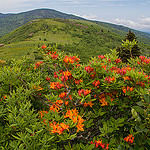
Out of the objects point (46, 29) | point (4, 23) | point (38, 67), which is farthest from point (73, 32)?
point (4, 23)

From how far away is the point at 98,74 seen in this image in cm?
195

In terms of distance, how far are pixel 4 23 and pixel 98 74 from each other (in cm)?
20639

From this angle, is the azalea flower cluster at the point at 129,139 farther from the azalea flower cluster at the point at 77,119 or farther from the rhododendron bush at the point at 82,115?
the azalea flower cluster at the point at 77,119

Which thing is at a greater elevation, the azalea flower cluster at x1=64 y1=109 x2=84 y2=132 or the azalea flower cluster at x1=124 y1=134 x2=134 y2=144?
the azalea flower cluster at x1=64 y1=109 x2=84 y2=132

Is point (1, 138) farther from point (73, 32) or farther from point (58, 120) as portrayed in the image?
point (73, 32)

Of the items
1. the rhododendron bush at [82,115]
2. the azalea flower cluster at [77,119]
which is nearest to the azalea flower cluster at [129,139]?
the rhododendron bush at [82,115]

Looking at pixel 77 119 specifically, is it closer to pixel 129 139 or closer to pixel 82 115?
pixel 82 115

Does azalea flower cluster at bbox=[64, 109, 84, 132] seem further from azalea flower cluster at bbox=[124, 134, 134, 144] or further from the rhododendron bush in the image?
azalea flower cluster at bbox=[124, 134, 134, 144]

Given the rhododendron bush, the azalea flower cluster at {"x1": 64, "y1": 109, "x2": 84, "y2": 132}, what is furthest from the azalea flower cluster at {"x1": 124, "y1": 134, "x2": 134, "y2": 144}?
the azalea flower cluster at {"x1": 64, "y1": 109, "x2": 84, "y2": 132}

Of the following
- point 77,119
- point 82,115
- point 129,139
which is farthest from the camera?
point 82,115

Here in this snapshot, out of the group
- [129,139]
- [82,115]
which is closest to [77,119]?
[82,115]

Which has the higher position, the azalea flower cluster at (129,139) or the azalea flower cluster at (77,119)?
the azalea flower cluster at (77,119)

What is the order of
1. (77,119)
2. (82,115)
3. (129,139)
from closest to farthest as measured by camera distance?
1. (129,139)
2. (77,119)
3. (82,115)

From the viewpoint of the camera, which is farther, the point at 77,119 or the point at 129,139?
the point at 77,119
